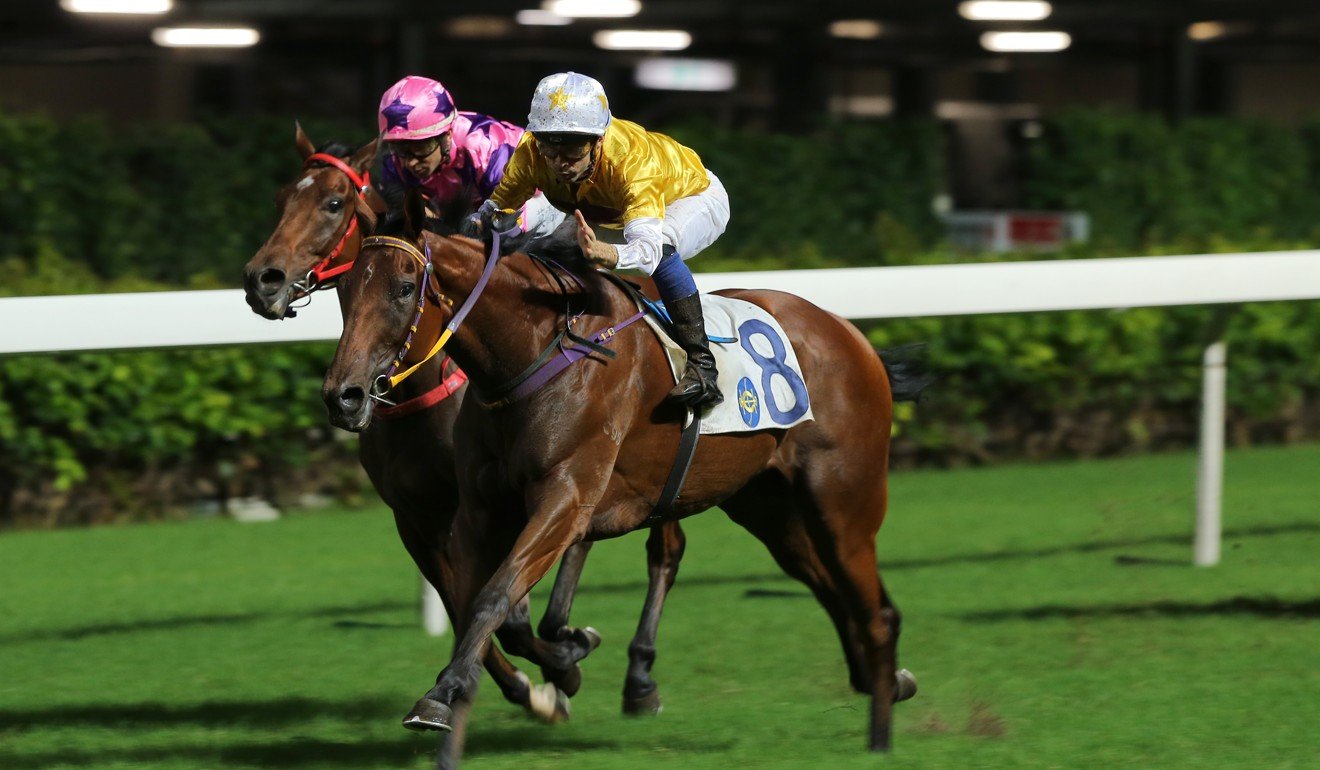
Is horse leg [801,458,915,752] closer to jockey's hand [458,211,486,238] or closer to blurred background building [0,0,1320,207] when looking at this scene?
jockey's hand [458,211,486,238]

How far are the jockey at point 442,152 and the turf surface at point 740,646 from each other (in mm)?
1324

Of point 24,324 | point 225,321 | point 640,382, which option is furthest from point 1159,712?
point 24,324

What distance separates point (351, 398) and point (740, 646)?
7.51ft

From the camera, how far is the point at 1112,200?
13.2 metres

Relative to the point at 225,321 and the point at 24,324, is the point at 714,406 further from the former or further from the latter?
the point at 24,324

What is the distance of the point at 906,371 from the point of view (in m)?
5.13

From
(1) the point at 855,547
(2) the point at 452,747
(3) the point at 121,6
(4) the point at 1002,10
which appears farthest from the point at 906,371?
(4) the point at 1002,10

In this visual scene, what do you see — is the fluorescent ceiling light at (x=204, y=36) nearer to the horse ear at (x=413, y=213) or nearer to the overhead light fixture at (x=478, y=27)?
the overhead light fixture at (x=478, y=27)

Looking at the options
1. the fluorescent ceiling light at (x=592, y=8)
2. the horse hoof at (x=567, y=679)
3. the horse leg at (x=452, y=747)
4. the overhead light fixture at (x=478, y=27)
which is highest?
the fluorescent ceiling light at (x=592, y=8)

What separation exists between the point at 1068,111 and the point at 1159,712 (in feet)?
29.5

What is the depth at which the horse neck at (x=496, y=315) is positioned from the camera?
3.98 metres

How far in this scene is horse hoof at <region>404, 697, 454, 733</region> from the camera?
365 centimetres

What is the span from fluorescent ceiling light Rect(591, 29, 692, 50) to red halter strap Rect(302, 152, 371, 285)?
1045 centimetres

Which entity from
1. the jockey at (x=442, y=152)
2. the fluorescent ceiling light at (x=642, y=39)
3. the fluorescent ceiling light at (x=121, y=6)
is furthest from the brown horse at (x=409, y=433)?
the fluorescent ceiling light at (x=642, y=39)
